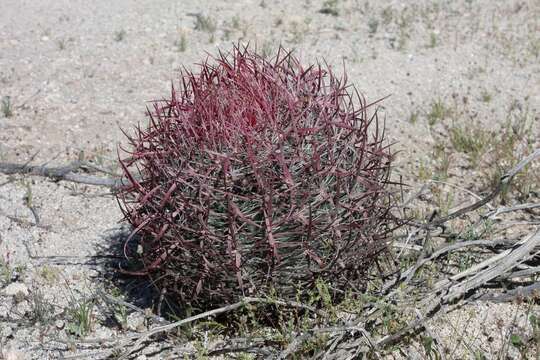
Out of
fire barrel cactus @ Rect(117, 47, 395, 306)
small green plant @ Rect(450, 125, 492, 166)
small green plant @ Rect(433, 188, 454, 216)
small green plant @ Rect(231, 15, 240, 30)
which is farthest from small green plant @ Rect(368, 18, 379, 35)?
fire barrel cactus @ Rect(117, 47, 395, 306)

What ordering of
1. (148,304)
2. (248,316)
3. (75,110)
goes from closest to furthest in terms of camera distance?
(248,316) → (148,304) → (75,110)

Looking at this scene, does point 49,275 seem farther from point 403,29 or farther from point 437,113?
point 403,29

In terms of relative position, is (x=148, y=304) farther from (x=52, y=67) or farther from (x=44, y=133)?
(x=52, y=67)

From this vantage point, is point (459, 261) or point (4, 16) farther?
point (4, 16)

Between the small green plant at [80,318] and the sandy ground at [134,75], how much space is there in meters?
0.05

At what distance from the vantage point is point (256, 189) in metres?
2.62

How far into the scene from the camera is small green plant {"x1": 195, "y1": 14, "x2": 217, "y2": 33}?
6691 mm

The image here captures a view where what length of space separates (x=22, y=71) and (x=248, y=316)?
3.78m

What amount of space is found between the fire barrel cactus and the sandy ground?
702 millimetres

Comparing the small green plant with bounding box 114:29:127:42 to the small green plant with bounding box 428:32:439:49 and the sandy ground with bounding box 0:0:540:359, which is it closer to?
the sandy ground with bounding box 0:0:540:359

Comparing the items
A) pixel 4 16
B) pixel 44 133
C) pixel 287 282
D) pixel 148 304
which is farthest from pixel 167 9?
pixel 287 282

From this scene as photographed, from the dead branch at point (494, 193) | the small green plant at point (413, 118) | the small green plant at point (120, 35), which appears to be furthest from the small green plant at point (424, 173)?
the small green plant at point (120, 35)

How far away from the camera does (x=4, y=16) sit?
7.05 meters

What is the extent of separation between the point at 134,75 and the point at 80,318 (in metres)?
3.15
